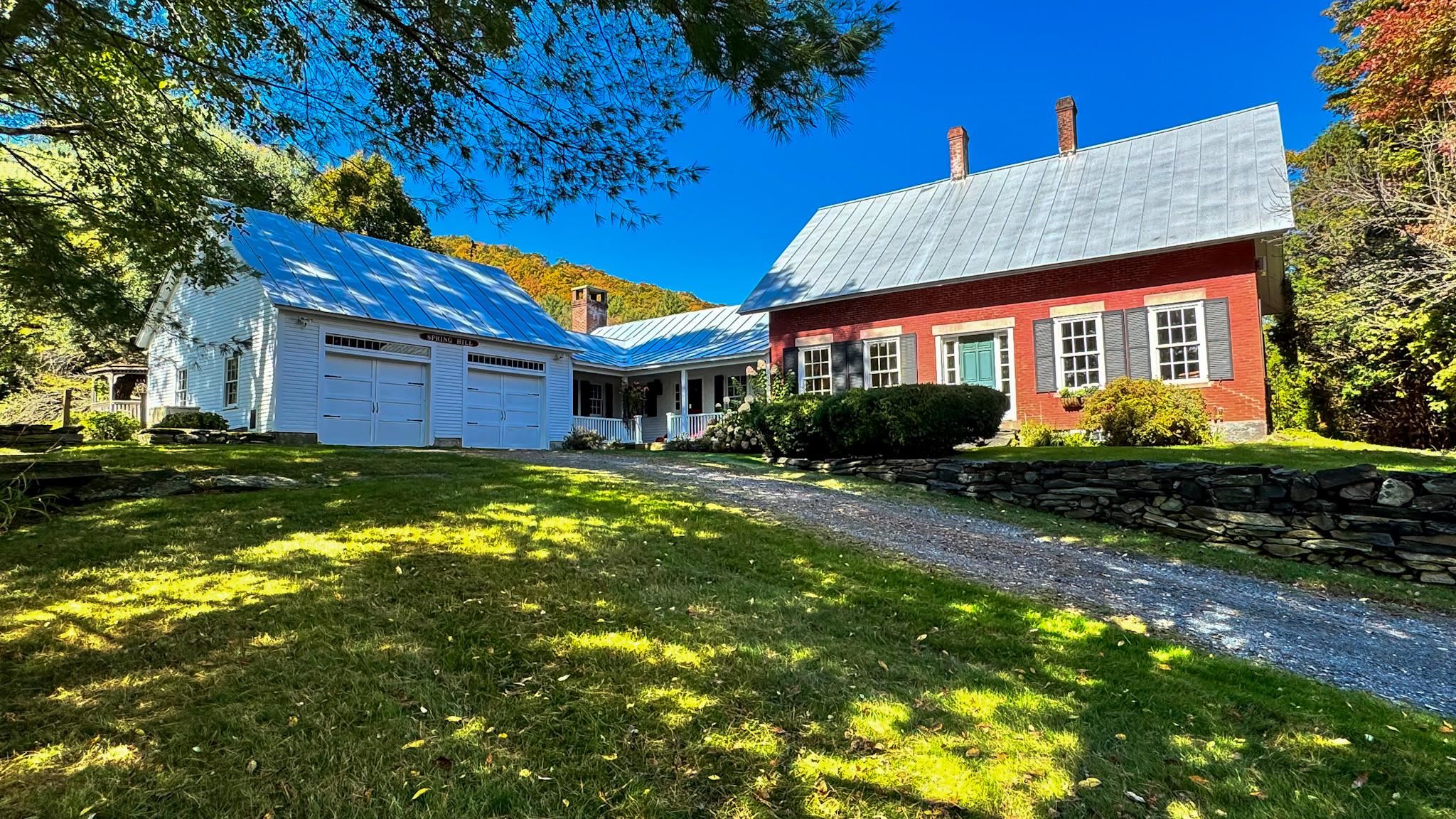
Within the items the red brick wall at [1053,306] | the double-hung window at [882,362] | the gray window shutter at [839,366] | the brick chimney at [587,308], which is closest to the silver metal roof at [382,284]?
the brick chimney at [587,308]

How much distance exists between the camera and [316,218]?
301 inches

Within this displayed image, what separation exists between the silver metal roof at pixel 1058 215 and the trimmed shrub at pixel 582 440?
563cm

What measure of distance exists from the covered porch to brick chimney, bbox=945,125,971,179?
8.06m

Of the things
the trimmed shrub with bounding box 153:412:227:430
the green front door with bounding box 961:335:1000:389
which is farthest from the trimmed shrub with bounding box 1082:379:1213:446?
the trimmed shrub with bounding box 153:412:227:430

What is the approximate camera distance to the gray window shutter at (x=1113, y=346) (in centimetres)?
1396

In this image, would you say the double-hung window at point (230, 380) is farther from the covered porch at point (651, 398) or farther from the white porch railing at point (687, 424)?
the white porch railing at point (687, 424)

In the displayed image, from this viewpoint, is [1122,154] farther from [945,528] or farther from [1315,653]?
[1315,653]

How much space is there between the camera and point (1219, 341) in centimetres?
1301

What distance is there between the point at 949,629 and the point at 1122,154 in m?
16.7

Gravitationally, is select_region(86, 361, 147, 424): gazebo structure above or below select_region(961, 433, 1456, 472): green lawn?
above

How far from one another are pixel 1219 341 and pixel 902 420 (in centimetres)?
742

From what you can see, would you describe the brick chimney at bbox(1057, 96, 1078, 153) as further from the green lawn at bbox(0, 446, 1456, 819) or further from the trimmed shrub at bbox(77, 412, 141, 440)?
the trimmed shrub at bbox(77, 412, 141, 440)

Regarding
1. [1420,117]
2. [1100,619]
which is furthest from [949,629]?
[1420,117]

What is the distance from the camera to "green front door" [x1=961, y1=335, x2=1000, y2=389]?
15531mm
